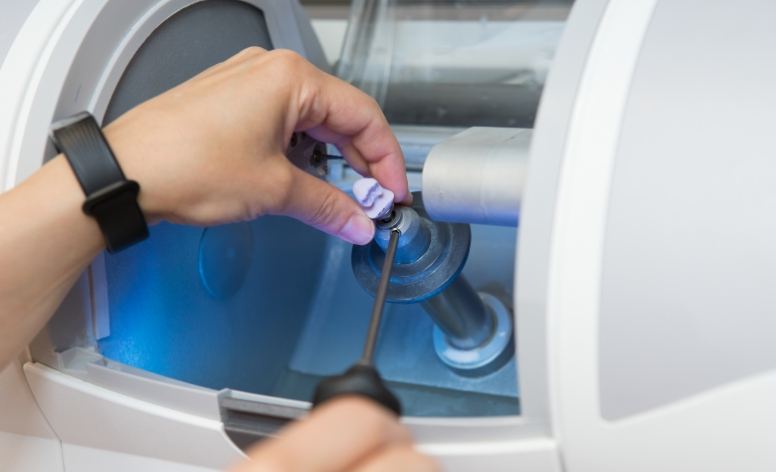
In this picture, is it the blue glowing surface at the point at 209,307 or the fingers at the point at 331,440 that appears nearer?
the fingers at the point at 331,440

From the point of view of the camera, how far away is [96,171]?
0.50 meters

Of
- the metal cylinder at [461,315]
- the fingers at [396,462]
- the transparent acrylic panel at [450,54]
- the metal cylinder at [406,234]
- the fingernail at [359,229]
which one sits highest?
the fingers at [396,462]

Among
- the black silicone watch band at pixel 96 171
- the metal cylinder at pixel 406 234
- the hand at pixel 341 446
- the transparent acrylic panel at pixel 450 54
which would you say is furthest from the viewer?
the transparent acrylic panel at pixel 450 54

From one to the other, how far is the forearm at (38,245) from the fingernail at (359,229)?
18 cm

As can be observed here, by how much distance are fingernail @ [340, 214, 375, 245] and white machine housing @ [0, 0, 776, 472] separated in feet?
0.55

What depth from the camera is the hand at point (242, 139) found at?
1.68ft

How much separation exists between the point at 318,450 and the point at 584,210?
7.8 inches

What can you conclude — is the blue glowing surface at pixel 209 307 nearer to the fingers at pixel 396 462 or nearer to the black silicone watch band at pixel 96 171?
the black silicone watch band at pixel 96 171

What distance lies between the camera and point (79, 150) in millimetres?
503

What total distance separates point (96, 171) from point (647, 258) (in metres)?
0.35

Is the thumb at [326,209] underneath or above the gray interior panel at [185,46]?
underneath

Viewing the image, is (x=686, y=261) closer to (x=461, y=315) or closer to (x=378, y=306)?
(x=378, y=306)

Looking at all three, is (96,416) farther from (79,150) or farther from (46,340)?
(79,150)

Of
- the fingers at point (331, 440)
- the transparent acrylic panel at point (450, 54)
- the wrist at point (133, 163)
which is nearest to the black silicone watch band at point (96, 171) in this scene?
the wrist at point (133, 163)
